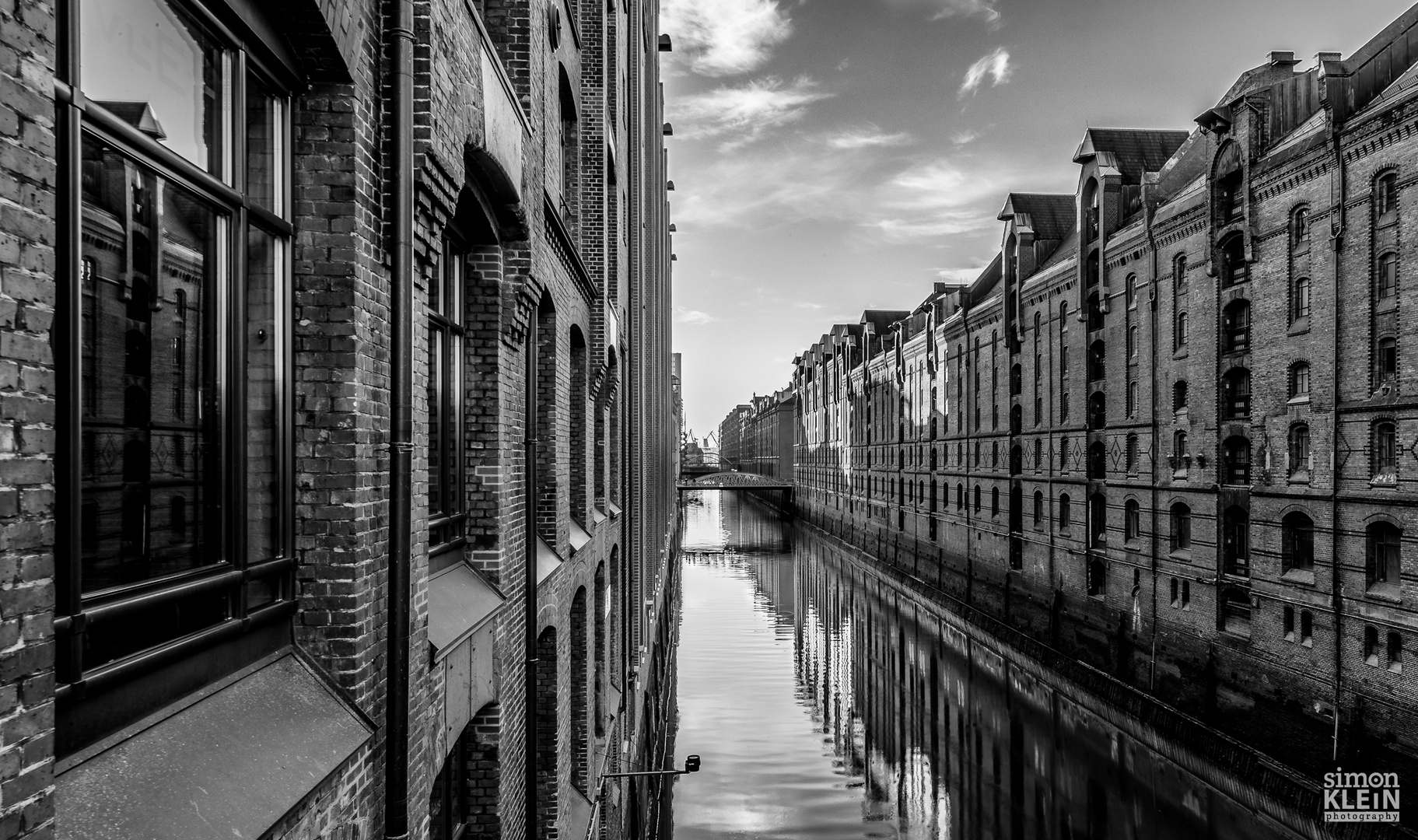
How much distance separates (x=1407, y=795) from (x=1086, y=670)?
8892 mm

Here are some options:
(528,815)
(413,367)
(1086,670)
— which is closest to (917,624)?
(1086,670)

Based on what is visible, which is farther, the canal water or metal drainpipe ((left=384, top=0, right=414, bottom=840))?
the canal water

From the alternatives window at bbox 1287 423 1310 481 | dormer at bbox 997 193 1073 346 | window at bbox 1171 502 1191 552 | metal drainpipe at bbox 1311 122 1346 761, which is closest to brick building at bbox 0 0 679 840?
metal drainpipe at bbox 1311 122 1346 761

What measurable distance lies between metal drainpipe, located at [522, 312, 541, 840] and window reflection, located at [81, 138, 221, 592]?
11.1ft

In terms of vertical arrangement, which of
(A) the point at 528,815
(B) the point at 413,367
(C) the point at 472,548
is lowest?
(A) the point at 528,815

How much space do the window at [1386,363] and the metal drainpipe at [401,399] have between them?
17474mm

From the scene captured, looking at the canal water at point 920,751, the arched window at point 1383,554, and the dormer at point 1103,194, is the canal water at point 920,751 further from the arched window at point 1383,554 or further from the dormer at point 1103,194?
the dormer at point 1103,194

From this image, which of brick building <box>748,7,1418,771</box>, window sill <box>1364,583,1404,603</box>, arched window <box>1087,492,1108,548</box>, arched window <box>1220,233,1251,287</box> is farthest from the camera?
arched window <box>1087,492,1108,548</box>

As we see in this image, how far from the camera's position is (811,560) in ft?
176

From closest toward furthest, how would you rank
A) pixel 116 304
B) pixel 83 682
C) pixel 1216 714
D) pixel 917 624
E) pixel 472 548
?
pixel 83 682
pixel 116 304
pixel 472 548
pixel 1216 714
pixel 917 624

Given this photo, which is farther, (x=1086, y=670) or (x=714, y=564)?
(x=714, y=564)

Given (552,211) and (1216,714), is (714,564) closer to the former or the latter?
(1216,714)

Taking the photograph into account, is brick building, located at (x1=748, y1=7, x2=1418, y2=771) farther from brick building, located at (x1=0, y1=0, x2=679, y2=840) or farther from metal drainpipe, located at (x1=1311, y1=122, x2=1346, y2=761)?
brick building, located at (x1=0, y1=0, x2=679, y2=840)

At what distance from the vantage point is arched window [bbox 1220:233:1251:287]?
19.5m
